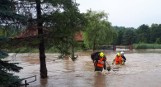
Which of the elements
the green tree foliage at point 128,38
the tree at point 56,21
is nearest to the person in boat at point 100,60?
the tree at point 56,21

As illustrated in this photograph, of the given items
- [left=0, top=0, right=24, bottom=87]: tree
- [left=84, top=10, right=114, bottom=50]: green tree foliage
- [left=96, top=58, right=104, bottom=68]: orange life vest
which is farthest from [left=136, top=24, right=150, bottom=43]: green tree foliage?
[left=0, top=0, right=24, bottom=87]: tree

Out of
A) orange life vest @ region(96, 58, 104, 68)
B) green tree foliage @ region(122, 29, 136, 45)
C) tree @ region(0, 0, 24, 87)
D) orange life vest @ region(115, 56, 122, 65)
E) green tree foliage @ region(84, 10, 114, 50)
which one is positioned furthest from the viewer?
green tree foliage @ region(122, 29, 136, 45)

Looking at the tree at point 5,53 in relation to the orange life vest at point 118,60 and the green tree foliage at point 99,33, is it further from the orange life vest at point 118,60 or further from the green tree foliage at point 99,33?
the green tree foliage at point 99,33

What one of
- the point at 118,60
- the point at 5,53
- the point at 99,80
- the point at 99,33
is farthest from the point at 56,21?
the point at 99,33

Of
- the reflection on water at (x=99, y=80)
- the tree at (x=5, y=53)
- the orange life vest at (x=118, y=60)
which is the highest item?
the tree at (x=5, y=53)

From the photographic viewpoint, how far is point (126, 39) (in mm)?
90000

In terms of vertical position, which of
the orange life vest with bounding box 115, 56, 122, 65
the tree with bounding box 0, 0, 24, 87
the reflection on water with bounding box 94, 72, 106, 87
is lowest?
the reflection on water with bounding box 94, 72, 106, 87

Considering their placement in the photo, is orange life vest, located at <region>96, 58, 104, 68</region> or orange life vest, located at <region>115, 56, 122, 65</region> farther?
orange life vest, located at <region>115, 56, 122, 65</region>

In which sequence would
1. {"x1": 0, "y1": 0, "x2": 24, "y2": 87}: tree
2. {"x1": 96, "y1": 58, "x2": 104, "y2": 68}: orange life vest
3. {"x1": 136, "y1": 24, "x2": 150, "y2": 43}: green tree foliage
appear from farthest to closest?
{"x1": 136, "y1": 24, "x2": 150, "y2": 43}: green tree foliage, {"x1": 96, "y1": 58, "x2": 104, "y2": 68}: orange life vest, {"x1": 0, "y1": 0, "x2": 24, "y2": 87}: tree

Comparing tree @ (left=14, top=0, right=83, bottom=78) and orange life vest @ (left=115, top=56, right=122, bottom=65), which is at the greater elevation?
tree @ (left=14, top=0, right=83, bottom=78)

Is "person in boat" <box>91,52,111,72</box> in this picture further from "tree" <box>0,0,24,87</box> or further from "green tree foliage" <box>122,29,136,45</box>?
"green tree foliage" <box>122,29,136,45</box>

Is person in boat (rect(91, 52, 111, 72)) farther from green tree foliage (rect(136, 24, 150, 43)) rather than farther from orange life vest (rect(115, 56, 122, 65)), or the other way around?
green tree foliage (rect(136, 24, 150, 43))

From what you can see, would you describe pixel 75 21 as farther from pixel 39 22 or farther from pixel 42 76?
pixel 42 76

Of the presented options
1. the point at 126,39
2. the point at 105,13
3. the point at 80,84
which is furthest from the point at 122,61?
the point at 126,39
